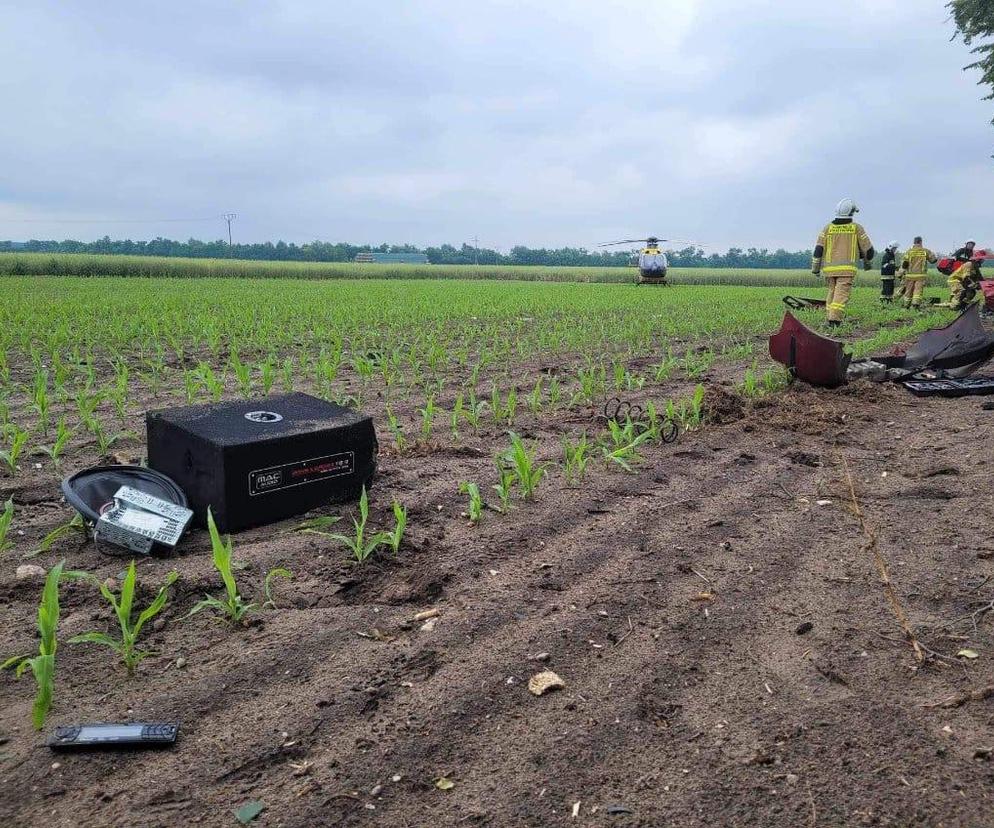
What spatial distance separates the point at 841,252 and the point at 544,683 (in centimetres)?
1147

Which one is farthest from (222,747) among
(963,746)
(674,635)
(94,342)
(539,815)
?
(94,342)

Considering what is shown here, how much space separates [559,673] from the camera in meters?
Answer: 2.02

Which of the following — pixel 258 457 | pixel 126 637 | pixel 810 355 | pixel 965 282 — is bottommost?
pixel 126 637

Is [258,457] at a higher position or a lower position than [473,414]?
higher

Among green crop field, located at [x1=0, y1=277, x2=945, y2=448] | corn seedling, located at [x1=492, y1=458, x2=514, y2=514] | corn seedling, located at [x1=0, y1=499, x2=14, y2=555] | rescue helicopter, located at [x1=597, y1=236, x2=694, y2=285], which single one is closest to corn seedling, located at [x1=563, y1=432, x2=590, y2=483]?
corn seedling, located at [x1=492, y1=458, x2=514, y2=514]

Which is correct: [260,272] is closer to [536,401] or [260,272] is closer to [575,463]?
[536,401]

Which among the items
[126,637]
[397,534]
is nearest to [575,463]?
[397,534]

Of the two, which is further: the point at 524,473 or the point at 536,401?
the point at 536,401

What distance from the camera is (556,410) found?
17.5ft

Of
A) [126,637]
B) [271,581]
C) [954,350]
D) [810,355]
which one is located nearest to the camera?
[126,637]

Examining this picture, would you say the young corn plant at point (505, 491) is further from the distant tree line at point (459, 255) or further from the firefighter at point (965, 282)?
the distant tree line at point (459, 255)

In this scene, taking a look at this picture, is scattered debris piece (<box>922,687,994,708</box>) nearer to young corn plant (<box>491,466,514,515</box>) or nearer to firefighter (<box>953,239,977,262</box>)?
young corn plant (<box>491,466,514,515</box>)

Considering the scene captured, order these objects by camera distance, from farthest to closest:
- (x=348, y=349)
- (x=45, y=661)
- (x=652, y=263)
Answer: (x=652, y=263), (x=348, y=349), (x=45, y=661)

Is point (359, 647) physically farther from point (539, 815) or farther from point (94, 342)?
point (94, 342)
